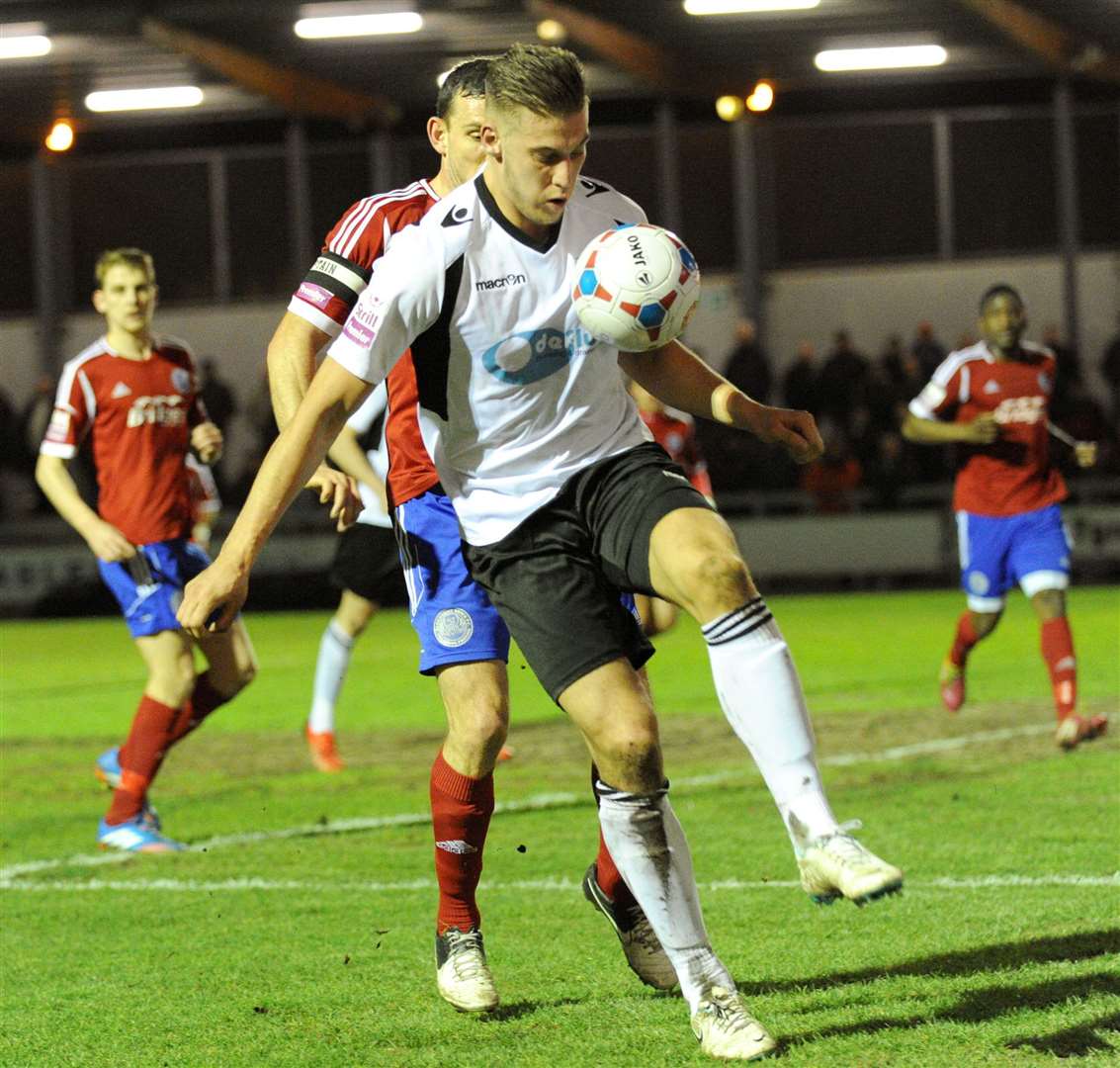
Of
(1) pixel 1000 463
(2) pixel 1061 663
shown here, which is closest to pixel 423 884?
(2) pixel 1061 663

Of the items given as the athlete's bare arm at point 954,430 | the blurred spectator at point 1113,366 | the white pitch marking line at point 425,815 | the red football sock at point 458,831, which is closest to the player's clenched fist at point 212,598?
the red football sock at point 458,831

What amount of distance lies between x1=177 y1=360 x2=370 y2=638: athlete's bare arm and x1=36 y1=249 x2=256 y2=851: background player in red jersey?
354 cm

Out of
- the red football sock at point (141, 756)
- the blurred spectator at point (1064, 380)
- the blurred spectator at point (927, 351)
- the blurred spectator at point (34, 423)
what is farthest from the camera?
the blurred spectator at point (927, 351)

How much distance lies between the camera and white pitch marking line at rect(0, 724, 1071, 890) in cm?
721

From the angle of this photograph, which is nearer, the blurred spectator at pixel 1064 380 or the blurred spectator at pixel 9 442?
the blurred spectator at pixel 1064 380

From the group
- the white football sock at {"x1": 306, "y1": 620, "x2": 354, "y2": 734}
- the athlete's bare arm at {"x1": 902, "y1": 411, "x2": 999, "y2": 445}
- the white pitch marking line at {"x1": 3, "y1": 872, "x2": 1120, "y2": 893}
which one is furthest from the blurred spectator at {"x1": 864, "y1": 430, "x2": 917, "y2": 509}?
the white pitch marking line at {"x1": 3, "y1": 872, "x2": 1120, "y2": 893}

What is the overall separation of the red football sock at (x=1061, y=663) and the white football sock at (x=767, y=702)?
5.61m

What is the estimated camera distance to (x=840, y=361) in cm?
2498

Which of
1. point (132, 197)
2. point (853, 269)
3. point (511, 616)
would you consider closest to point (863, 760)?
point (511, 616)

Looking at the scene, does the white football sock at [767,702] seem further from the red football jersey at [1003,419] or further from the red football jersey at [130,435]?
the red football jersey at [1003,419]

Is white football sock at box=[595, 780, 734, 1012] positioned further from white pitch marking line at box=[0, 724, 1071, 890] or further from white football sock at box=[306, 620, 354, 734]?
white football sock at box=[306, 620, 354, 734]

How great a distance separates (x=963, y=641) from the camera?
10.3 metres

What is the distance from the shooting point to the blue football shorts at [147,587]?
768cm

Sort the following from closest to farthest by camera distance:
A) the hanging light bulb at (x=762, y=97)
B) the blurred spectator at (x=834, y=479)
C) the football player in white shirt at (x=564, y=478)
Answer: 1. the football player in white shirt at (x=564, y=478)
2. the hanging light bulb at (x=762, y=97)
3. the blurred spectator at (x=834, y=479)
